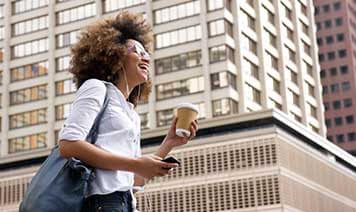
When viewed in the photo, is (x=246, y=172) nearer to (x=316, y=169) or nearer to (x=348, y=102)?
(x=316, y=169)

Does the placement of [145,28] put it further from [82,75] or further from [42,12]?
[42,12]

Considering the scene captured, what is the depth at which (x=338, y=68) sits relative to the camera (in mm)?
122000

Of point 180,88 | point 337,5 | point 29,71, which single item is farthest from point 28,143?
point 337,5

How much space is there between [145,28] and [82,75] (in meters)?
0.57

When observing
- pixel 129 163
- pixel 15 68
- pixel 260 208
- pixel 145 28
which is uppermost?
pixel 15 68

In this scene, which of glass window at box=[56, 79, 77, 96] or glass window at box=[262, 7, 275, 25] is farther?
glass window at box=[56, 79, 77, 96]

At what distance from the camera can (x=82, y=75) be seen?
4.97m

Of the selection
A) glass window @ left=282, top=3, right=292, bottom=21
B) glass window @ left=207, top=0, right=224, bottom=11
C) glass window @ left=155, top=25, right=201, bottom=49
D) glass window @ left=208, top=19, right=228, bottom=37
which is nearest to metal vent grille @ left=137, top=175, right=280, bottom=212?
glass window @ left=155, top=25, right=201, bottom=49

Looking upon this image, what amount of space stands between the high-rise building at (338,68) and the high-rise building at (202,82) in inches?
1639

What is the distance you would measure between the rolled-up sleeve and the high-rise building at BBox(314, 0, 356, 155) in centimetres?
11642

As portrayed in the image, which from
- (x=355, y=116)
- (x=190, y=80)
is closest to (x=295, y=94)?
(x=190, y=80)

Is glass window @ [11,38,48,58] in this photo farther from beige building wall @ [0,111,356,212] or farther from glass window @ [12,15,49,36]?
beige building wall @ [0,111,356,212]

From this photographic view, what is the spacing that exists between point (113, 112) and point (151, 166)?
524mm

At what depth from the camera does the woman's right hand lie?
425cm
